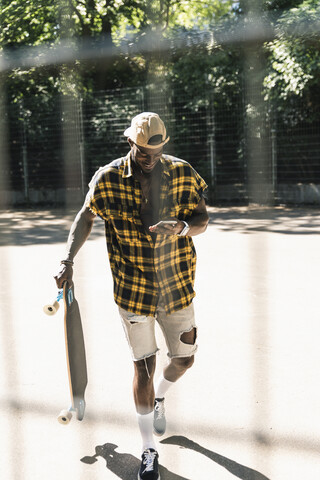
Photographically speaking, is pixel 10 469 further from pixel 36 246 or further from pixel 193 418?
pixel 36 246

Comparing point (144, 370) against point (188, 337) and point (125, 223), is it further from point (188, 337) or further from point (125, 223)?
point (125, 223)

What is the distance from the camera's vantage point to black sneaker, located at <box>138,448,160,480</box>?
2.11 metres

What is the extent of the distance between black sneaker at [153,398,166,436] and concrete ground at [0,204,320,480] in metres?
0.03

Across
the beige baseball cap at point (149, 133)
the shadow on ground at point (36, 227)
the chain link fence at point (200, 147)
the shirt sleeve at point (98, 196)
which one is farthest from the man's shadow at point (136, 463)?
the chain link fence at point (200, 147)

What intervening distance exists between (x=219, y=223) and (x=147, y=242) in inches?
258

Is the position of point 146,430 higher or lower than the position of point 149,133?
lower

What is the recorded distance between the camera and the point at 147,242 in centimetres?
220

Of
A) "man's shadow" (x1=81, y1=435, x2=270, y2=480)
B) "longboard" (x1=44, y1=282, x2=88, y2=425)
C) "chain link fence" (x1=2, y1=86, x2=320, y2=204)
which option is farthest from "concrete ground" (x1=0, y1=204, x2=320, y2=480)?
"chain link fence" (x1=2, y1=86, x2=320, y2=204)

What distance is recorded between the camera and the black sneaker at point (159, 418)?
2.51 m

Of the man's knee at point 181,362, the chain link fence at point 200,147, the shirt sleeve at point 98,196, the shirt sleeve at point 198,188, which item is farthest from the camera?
the chain link fence at point 200,147

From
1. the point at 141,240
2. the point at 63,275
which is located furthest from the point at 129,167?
the point at 63,275

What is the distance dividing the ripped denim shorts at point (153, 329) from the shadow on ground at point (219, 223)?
4704mm

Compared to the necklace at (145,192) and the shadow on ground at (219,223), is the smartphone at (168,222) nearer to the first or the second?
the necklace at (145,192)

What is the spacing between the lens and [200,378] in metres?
3.07
